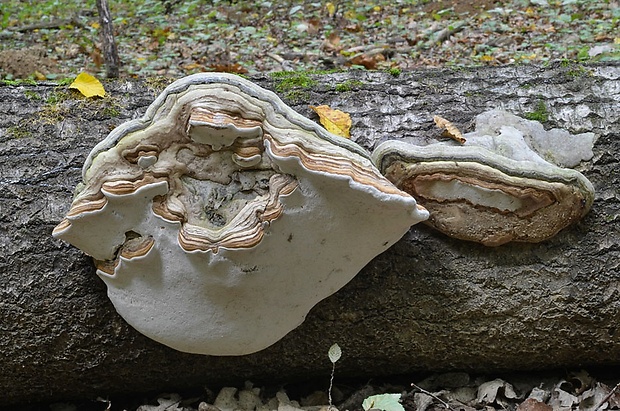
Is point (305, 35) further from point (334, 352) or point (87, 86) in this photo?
point (334, 352)

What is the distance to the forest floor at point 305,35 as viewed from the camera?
775cm

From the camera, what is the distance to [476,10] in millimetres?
9938

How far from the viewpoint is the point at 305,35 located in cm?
960

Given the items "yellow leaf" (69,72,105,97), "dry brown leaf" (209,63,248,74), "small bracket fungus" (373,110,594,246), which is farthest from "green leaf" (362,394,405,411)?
"dry brown leaf" (209,63,248,74)

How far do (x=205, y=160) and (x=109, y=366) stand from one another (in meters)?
1.24

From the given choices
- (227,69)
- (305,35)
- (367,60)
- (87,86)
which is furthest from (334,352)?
(305,35)

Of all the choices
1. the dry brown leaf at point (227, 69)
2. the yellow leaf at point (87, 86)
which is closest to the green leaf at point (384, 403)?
the yellow leaf at point (87, 86)

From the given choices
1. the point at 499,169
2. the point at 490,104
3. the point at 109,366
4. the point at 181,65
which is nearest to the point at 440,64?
the point at 181,65

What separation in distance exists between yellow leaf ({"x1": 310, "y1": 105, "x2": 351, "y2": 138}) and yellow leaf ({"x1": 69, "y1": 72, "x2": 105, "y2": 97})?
3.56 feet

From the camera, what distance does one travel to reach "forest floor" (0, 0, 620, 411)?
25.4ft

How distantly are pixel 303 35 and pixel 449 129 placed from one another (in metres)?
7.44

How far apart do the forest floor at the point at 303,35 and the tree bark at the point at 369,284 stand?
312 centimetres

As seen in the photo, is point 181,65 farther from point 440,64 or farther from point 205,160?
point 205,160

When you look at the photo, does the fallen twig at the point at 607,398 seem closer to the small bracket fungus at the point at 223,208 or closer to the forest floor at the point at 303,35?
the small bracket fungus at the point at 223,208
